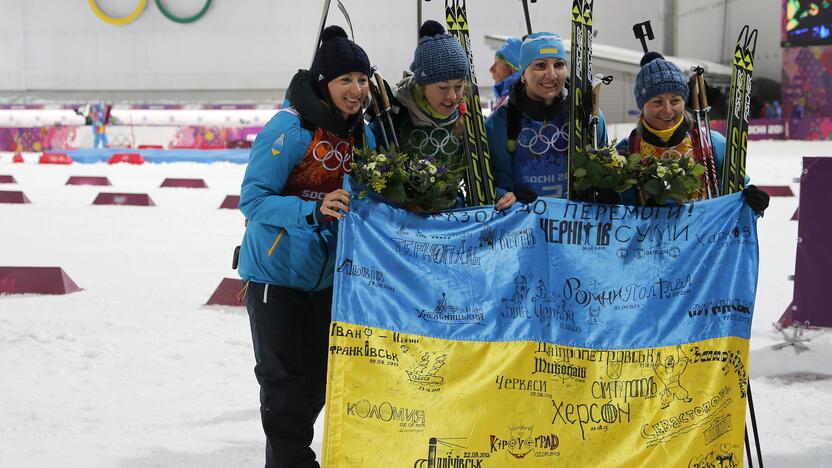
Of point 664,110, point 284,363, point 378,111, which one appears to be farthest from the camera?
point 664,110

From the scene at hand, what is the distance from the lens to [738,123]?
150 inches

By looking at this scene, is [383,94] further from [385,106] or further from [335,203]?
[335,203]

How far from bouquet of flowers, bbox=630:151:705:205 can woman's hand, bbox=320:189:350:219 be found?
105cm

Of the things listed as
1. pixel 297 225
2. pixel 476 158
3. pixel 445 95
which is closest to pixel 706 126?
pixel 476 158

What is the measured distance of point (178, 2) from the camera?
38.8 meters

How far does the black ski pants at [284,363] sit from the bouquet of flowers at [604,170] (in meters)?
1.06

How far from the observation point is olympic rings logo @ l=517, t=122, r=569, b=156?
392 centimetres

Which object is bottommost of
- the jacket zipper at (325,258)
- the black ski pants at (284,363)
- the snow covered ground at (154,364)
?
the snow covered ground at (154,364)

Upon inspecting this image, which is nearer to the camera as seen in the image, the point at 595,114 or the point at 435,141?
the point at 435,141

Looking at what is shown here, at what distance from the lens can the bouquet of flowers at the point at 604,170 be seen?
11.7 ft

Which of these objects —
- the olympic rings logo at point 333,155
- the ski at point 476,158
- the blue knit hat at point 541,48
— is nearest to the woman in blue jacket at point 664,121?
the blue knit hat at point 541,48

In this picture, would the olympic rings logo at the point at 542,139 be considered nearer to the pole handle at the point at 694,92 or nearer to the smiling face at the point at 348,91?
the pole handle at the point at 694,92
